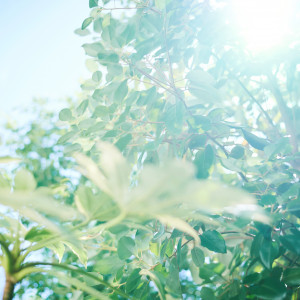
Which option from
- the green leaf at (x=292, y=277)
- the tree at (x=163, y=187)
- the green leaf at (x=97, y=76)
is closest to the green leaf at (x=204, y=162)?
the tree at (x=163, y=187)

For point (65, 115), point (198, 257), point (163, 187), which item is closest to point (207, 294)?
point (198, 257)

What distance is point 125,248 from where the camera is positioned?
80cm

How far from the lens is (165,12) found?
0.83m

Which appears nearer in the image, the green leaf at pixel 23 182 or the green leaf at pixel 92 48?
the green leaf at pixel 23 182

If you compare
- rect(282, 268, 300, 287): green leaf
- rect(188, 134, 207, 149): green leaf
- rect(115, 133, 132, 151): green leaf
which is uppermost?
rect(115, 133, 132, 151): green leaf

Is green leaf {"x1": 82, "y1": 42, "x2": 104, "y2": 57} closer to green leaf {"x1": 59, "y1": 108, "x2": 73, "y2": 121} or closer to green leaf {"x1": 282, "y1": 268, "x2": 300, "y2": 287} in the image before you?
green leaf {"x1": 59, "y1": 108, "x2": 73, "y2": 121}

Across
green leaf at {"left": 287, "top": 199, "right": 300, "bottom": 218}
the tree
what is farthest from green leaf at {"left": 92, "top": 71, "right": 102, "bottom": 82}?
green leaf at {"left": 287, "top": 199, "right": 300, "bottom": 218}

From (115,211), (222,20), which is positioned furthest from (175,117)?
(222,20)

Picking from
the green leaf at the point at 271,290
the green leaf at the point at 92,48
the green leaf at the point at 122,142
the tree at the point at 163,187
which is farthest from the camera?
the green leaf at the point at 92,48

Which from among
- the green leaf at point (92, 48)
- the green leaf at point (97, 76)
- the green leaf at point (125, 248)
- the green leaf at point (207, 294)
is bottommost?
the green leaf at point (207, 294)

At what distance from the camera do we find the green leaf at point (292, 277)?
2.34 ft

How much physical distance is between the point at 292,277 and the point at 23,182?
2.55 feet

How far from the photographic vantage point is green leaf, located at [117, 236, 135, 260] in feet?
2.61

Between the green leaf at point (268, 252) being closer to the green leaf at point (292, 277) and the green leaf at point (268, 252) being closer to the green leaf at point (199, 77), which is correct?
the green leaf at point (292, 277)
